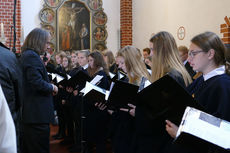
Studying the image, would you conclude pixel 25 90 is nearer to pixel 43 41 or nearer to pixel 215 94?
pixel 43 41

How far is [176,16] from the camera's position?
9039mm

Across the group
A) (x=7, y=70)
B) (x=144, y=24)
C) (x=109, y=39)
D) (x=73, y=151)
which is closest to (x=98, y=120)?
(x=73, y=151)

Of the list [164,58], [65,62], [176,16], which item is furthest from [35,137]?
[176,16]

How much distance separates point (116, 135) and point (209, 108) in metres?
1.83

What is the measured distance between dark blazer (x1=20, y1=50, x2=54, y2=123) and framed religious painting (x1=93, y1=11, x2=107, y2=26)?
838cm

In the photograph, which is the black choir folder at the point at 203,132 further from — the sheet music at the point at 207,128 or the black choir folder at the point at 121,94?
the black choir folder at the point at 121,94

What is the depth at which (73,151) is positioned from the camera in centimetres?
543

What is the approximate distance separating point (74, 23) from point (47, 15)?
108cm

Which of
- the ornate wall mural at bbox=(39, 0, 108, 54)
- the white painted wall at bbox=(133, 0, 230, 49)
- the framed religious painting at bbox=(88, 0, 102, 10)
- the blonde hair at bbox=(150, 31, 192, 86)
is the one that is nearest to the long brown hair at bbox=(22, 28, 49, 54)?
the blonde hair at bbox=(150, 31, 192, 86)

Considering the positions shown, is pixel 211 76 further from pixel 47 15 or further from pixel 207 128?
pixel 47 15

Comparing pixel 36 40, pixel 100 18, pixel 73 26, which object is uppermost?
pixel 100 18

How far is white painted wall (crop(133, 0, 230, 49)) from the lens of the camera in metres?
7.26

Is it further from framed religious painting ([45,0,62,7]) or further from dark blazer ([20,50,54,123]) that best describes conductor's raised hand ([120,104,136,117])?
framed religious painting ([45,0,62,7])

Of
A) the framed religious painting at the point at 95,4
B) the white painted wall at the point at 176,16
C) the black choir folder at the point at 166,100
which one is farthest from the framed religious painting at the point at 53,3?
the black choir folder at the point at 166,100
